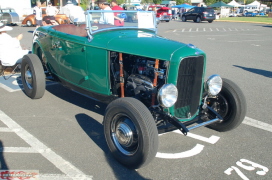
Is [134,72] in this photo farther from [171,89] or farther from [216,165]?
[216,165]

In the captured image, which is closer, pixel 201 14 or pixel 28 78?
pixel 28 78

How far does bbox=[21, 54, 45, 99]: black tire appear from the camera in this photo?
16.1ft

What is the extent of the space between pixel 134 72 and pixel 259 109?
99.4 inches

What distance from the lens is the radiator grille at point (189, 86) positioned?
3340 millimetres

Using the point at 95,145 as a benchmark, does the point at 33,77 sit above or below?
above

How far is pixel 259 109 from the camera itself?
16.0 ft

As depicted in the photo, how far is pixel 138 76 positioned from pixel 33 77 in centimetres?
223

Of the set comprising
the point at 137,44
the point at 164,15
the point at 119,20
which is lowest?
the point at 137,44

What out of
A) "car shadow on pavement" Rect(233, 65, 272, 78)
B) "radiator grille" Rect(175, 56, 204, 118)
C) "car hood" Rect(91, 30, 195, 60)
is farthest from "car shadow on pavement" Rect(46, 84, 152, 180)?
"car shadow on pavement" Rect(233, 65, 272, 78)

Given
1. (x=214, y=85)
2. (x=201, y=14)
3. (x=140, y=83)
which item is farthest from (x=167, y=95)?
(x=201, y=14)

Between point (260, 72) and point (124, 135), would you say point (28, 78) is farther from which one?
point (260, 72)

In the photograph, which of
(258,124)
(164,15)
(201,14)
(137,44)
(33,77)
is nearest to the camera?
(137,44)

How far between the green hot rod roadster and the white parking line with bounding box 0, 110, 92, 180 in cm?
49

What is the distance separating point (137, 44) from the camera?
140 inches
